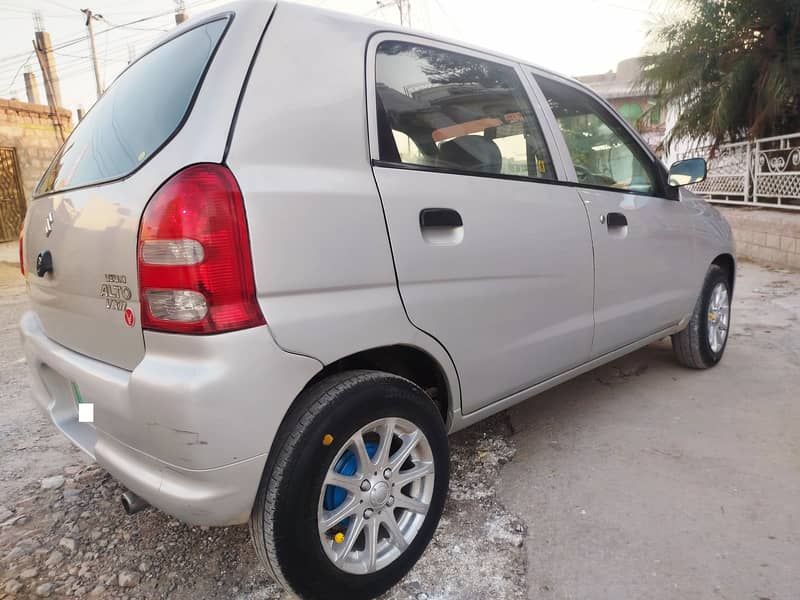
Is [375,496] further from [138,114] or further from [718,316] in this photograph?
[718,316]

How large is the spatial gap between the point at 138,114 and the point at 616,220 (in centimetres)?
200

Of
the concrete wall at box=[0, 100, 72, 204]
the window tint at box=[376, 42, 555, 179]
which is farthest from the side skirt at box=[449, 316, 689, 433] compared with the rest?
the concrete wall at box=[0, 100, 72, 204]

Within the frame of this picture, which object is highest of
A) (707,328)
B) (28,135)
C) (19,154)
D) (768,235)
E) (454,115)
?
(28,135)

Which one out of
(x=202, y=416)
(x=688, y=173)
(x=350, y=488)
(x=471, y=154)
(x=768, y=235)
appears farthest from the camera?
(x=768, y=235)

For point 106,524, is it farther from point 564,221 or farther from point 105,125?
point 564,221

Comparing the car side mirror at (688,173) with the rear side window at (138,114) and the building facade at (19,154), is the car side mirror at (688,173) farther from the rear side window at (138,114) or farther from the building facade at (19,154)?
the building facade at (19,154)

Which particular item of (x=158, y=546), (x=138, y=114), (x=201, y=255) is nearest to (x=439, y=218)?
(x=201, y=255)

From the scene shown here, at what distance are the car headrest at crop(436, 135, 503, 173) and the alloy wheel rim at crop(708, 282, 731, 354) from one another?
7.03 ft

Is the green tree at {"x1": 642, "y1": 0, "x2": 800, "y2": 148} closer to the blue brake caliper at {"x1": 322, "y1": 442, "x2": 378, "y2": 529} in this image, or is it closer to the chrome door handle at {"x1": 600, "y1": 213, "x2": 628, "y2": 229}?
the chrome door handle at {"x1": 600, "y1": 213, "x2": 628, "y2": 229}

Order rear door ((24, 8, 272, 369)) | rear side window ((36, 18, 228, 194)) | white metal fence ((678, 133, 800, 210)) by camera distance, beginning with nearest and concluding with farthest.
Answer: rear door ((24, 8, 272, 369)), rear side window ((36, 18, 228, 194)), white metal fence ((678, 133, 800, 210))

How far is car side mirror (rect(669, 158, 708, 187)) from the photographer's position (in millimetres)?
2986

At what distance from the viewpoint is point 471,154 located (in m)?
2.00

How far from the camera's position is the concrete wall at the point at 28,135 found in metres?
12.3

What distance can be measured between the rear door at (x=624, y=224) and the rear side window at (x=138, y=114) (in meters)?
1.49
